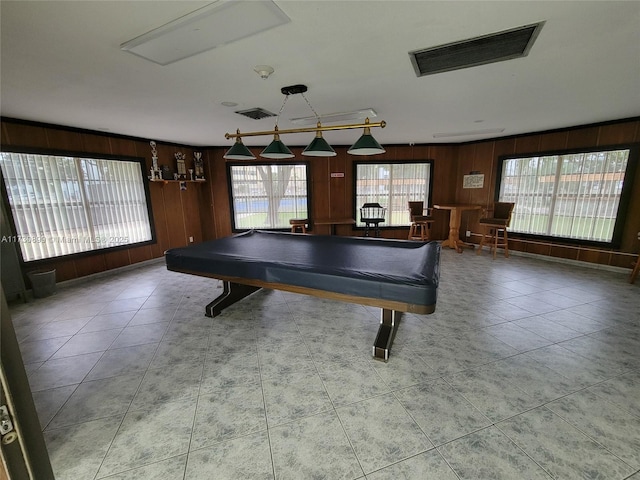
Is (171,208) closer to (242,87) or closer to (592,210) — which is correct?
(242,87)

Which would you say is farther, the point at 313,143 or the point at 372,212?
the point at 372,212

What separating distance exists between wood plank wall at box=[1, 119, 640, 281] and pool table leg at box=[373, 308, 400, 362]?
4.23m

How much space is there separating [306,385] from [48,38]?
300 centimetres

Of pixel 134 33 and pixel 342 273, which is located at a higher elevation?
pixel 134 33

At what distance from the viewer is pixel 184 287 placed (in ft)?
13.8

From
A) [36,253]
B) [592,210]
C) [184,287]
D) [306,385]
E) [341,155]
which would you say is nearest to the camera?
[306,385]

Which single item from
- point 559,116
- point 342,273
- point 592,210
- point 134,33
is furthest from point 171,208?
point 592,210

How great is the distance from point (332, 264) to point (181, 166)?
5.01 metres

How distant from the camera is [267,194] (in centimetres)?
662

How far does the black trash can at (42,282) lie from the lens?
3.75 meters

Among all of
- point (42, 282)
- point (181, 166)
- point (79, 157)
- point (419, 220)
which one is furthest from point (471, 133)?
point (42, 282)

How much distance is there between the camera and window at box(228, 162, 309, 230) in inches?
256

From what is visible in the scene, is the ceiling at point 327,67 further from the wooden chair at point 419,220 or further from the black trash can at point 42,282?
the wooden chair at point 419,220

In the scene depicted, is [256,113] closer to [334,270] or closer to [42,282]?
[334,270]
